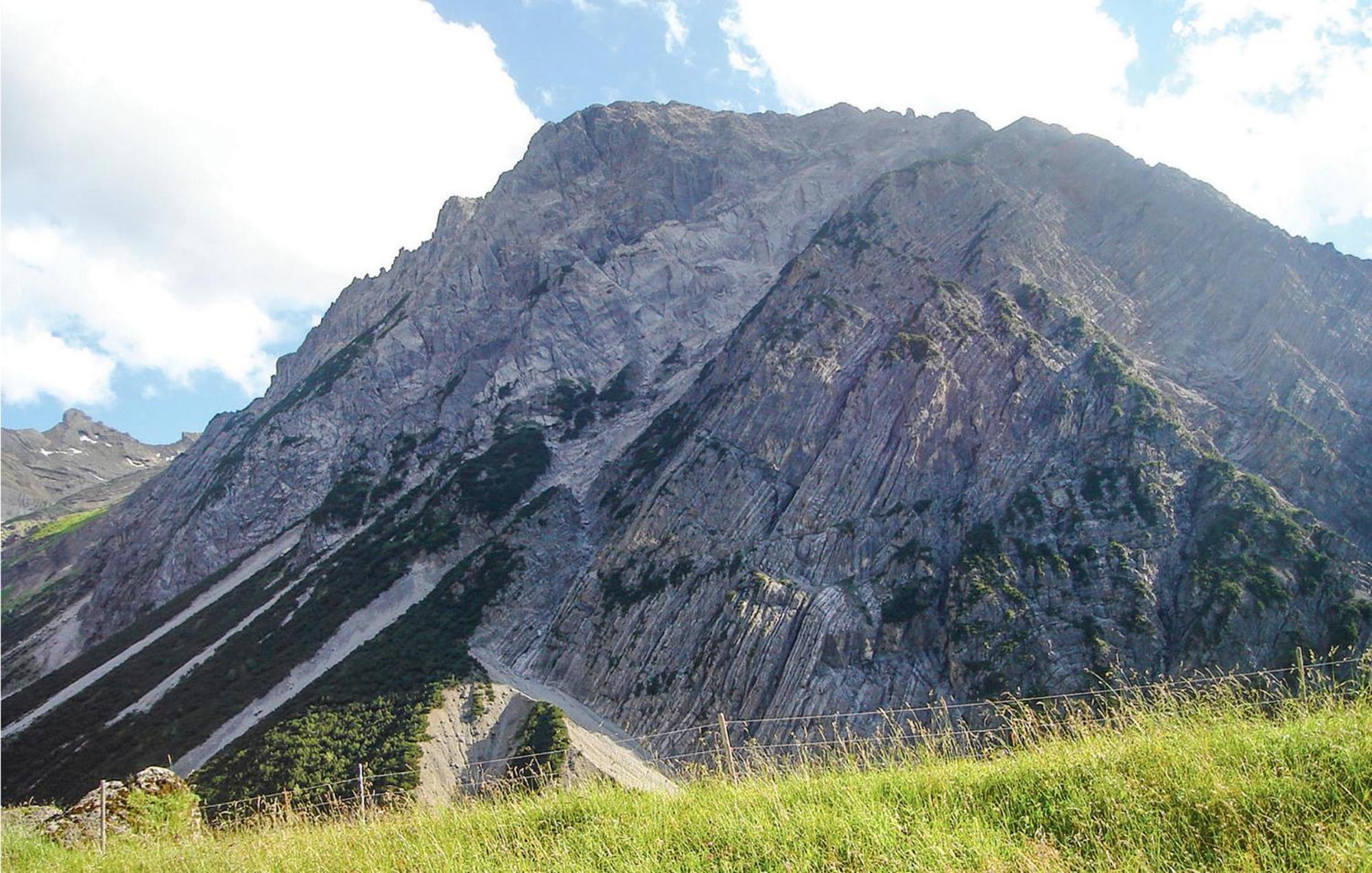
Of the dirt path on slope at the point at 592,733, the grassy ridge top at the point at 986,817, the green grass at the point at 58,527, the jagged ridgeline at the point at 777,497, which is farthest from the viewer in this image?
the green grass at the point at 58,527

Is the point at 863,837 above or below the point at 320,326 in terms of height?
below

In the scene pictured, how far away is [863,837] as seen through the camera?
7.43 metres

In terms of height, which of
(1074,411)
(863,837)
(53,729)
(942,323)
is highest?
(942,323)

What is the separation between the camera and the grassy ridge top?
673cm

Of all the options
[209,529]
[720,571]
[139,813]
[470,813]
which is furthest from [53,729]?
[470,813]

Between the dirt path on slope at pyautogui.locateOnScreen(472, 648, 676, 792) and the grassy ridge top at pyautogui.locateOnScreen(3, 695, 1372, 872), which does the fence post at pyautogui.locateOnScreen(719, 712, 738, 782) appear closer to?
the grassy ridge top at pyautogui.locateOnScreen(3, 695, 1372, 872)

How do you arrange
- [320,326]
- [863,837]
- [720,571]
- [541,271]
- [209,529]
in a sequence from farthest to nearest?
[320,326]
[541,271]
[209,529]
[720,571]
[863,837]

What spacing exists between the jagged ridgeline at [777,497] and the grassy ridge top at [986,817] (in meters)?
31.5

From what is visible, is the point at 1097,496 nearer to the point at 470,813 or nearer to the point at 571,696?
the point at 571,696

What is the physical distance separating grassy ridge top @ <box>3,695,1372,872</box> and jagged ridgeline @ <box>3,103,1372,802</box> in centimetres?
3152

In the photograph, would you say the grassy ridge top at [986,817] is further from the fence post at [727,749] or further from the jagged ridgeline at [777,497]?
the jagged ridgeline at [777,497]

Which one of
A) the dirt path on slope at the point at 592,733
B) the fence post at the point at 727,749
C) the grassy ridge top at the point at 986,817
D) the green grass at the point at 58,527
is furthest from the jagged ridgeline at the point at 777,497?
the green grass at the point at 58,527

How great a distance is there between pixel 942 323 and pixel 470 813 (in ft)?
245

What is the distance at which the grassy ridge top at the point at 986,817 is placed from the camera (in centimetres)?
673
